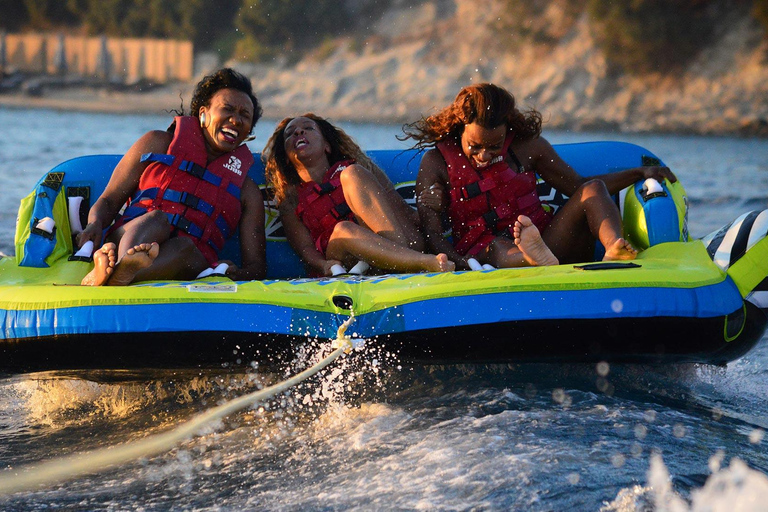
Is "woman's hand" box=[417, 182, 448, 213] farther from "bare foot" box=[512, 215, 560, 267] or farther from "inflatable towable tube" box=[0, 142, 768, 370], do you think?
"inflatable towable tube" box=[0, 142, 768, 370]

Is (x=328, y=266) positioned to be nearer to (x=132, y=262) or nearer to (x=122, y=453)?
(x=132, y=262)

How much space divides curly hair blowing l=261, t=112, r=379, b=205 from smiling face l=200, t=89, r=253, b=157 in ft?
0.46

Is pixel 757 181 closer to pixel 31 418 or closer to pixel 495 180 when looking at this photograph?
pixel 495 180

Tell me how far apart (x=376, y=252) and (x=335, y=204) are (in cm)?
36

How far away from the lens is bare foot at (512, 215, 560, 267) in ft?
9.23

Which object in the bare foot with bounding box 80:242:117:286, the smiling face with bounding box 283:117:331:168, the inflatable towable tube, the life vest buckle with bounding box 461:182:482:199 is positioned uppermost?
the smiling face with bounding box 283:117:331:168

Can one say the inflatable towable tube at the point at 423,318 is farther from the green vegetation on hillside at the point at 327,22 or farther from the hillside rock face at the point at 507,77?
the green vegetation on hillside at the point at 327,22

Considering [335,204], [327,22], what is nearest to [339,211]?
[335,204]

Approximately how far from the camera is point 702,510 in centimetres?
184

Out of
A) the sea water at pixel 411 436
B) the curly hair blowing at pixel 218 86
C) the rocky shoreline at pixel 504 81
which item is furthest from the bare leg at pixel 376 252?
the rocky shoreline at pixel 504 81

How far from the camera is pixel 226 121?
3326 mm

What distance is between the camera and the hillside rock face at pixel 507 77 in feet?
60.0

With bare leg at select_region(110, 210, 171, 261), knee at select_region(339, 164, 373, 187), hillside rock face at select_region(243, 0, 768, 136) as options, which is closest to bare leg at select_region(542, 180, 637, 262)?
knee at select_region(339, 164, 373, 187)

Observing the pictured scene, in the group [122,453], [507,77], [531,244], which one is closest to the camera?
[122,453]
